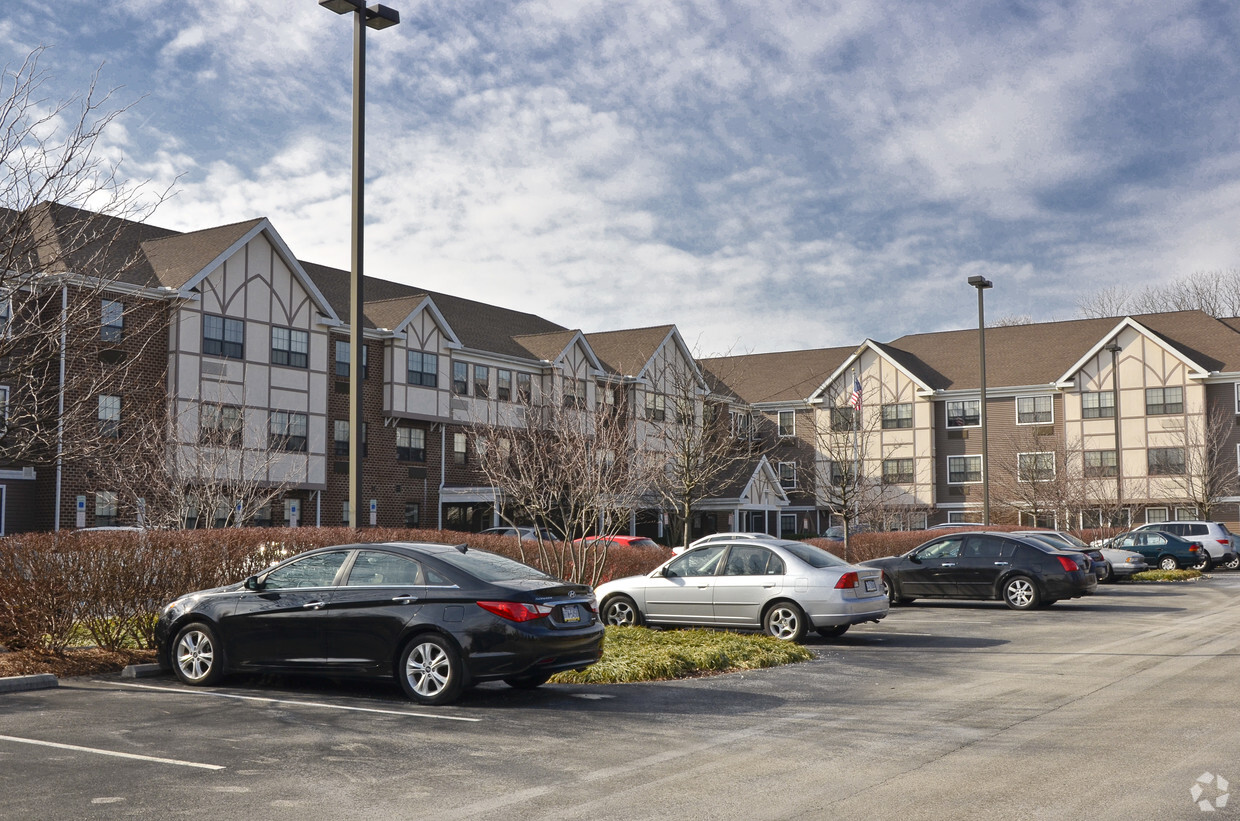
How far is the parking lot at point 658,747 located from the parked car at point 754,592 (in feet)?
6.58

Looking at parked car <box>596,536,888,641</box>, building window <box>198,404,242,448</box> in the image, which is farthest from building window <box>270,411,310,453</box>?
parked car <box>596,536,888,641</box>

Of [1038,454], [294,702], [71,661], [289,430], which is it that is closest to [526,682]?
[294,702]

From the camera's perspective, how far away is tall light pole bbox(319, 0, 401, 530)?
13.5 m

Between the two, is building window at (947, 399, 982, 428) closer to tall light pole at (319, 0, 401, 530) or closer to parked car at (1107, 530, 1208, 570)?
parked car at (1107, 530, 1208, 570)

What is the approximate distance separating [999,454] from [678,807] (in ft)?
185

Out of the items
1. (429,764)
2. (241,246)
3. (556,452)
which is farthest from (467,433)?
(429,764)

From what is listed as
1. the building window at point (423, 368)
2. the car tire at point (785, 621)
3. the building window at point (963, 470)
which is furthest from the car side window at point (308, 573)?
the building window at point (963, 470)

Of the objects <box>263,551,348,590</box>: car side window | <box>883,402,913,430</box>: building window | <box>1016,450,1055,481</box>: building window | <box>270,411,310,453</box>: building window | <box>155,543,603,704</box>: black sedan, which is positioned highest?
<box>883,402,913,430</box>: building window

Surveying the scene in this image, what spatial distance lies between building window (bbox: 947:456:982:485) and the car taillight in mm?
53272

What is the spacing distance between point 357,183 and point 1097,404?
51.4 m

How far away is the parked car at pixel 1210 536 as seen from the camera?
124 feet

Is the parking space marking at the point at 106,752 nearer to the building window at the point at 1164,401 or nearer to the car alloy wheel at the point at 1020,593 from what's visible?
the car alloy wheel at the point at 1020,593

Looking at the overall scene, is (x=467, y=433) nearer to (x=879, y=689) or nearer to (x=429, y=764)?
(x=879, y=689)

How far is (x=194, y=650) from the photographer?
11.2 metres
